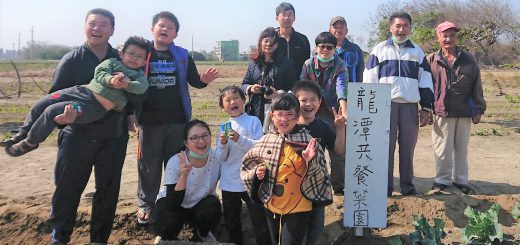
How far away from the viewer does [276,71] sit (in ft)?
14.2

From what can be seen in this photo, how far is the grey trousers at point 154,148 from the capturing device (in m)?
4.18

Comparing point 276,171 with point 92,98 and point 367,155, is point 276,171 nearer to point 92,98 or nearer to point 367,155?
point 367,155

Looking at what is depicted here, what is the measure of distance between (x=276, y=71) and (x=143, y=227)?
2089mm

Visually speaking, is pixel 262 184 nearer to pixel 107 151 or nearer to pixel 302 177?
pixel 302 177

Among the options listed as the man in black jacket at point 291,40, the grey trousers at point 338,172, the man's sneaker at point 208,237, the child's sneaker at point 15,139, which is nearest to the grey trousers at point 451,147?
the grey trousers at point 338,172

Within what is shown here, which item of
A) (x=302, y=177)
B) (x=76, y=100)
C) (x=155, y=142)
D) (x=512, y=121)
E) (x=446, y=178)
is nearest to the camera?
(x=302, y=177)

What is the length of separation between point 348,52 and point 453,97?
1.35 m

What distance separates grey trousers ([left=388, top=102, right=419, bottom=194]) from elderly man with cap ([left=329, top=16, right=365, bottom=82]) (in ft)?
1.84

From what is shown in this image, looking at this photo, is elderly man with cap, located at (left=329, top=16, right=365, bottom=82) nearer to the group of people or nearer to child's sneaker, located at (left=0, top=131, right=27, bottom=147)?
the group of people

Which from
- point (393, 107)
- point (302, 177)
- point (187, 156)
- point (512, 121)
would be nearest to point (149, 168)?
point (187, 156)

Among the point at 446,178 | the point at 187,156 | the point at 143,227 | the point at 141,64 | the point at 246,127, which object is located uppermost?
the point at 141,64

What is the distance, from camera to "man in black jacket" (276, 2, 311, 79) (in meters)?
4.78

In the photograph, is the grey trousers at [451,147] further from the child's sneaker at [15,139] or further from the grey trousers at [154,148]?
the child's sneaker at [15,139]

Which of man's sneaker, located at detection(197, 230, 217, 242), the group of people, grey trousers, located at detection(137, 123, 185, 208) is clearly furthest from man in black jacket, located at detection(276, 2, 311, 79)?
man's sneaker, located at detection(197, 230, 217, 242)
